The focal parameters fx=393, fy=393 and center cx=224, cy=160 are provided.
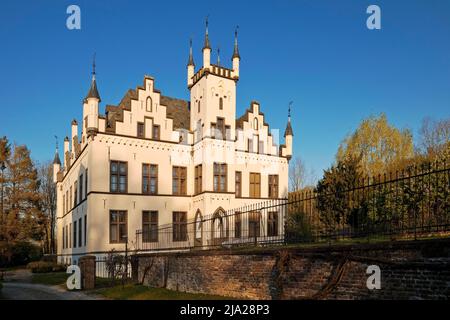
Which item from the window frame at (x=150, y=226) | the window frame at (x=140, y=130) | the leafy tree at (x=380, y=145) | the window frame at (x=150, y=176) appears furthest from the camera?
the leafy tree at (x=380, y=145)

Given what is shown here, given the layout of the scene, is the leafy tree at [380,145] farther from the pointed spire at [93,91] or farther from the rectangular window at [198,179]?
the pointed spire at [93,91]

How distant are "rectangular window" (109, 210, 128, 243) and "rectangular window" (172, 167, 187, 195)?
13.9 feet

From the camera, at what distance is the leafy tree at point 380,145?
37125 millimetres

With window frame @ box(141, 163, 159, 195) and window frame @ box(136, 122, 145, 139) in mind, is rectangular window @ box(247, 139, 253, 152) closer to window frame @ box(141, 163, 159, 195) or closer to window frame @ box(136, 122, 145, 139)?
window frame @ box(141, 163, 159, 195)

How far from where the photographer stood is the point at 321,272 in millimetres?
9750

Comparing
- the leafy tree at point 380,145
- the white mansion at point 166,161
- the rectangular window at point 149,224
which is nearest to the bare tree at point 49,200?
the white mansion at point 166,161

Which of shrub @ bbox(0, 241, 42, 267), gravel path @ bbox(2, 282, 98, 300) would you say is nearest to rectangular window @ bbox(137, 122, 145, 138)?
gravel path @ bbox(2, 282, 98, 300)

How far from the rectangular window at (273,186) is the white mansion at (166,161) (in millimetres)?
83

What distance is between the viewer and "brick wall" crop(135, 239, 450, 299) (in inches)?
297

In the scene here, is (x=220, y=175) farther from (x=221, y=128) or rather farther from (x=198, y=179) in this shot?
(x=221, y=128)

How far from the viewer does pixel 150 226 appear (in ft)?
90.4

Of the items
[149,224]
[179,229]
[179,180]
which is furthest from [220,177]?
[149,224]

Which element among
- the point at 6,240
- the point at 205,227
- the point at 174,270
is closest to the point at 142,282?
the point at 174,270

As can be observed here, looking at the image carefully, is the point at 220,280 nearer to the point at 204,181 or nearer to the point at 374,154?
the point at 204,181
